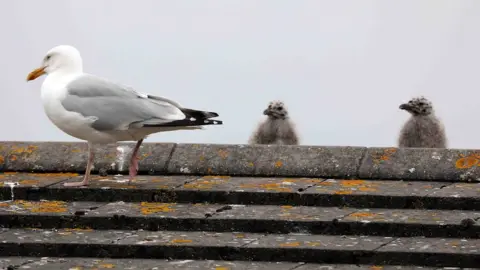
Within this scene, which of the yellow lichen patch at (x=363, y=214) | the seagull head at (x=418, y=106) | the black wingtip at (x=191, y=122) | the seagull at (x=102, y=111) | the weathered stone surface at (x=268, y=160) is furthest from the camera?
the seagull head at (x=418, y=106)

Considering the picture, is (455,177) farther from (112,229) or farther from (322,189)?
(112,229)

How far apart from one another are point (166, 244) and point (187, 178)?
198 cm

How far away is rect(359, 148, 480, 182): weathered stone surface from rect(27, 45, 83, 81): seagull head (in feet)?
8.27

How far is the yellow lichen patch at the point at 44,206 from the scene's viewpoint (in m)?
9.55

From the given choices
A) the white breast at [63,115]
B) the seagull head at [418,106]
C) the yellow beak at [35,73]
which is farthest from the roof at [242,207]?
the seagull head at [418,106]

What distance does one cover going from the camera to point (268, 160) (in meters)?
10.9

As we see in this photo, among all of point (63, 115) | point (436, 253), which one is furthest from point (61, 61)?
point (436, 253)

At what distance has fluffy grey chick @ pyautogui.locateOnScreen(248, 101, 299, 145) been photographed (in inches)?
768

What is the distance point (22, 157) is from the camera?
11211 mm

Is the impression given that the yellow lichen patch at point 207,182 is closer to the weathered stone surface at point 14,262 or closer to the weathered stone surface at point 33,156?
the weathered stone surface at point 33,156

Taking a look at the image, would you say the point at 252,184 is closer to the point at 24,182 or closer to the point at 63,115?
the point at 63,115

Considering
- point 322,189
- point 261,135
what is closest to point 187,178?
point 322,189

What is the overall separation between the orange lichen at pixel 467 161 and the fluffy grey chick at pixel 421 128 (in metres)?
7.54

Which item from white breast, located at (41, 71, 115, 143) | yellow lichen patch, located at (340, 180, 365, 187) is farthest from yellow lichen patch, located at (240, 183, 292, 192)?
white breast, located at (41, 71, 115, 143)
